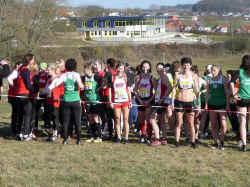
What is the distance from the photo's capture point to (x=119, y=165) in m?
7.24

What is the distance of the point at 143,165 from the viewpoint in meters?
7.21

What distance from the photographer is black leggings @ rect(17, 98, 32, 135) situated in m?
9.05

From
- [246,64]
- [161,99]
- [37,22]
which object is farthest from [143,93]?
[37,22]

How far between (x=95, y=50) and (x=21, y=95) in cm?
3917

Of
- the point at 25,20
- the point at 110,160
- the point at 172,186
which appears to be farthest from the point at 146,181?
the point at 25,20

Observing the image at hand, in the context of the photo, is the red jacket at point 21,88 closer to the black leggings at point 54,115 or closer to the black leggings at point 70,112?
the black leggings at point 54,115

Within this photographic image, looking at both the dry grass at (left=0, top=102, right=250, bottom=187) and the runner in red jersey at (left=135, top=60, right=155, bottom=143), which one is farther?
the runner in red jersey at (left=135, top=60, right=155, bottom=143)

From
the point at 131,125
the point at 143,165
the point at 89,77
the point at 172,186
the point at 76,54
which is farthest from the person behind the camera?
the point at 76,54

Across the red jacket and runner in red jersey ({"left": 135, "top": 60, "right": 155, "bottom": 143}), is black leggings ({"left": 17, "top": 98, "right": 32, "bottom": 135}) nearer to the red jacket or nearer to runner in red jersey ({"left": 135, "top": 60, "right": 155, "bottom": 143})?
the red jacket

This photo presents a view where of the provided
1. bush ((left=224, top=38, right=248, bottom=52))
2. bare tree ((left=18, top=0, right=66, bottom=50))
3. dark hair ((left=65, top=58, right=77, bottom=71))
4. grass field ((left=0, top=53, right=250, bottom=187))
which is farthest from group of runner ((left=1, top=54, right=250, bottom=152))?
bush ((left=224, top=38, right=248, bottom=52))

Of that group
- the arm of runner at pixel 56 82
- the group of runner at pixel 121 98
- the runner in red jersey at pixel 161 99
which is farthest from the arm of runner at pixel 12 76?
the runner in red jersey at pixel 161 99

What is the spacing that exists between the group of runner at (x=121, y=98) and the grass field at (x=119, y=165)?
0.45 meters

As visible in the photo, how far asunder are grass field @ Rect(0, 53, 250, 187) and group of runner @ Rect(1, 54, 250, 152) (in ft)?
1.48

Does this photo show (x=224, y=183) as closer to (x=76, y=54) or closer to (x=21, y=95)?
(x=21, y=95)
